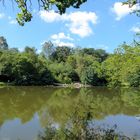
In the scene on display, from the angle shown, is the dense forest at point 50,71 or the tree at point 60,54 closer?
the dense forest at point 50,71

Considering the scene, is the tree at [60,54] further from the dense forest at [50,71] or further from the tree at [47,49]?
the dense forest at [50,71]

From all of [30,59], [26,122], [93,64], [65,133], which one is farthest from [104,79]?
[65,133]

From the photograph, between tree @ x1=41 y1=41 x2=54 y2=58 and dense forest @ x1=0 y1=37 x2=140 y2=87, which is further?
tree @ x1=41 y1=41 x2=54 y2=58

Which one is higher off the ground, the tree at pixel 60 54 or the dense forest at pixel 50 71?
the tree at pixel 60 54

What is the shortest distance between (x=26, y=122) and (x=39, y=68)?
1985 inches

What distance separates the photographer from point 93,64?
83375mm

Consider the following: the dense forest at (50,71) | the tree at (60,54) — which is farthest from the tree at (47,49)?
the dense forest at (50,71)

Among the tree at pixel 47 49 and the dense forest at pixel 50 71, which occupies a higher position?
the tree at pixel 47 49

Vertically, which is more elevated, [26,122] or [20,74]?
[20,74]

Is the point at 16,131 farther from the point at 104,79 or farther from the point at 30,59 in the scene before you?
the point at 104,79

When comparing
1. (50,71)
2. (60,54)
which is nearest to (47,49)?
(60,54)

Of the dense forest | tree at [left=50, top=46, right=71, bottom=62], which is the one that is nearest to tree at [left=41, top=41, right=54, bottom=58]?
tree at [left=50, top=46, right=71, bottom=62]

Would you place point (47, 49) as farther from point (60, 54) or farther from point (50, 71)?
point (50, 71)

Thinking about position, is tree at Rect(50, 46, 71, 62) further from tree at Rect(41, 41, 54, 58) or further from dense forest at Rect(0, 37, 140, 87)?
dense forest at Rect(0, 37, 140, 87)
